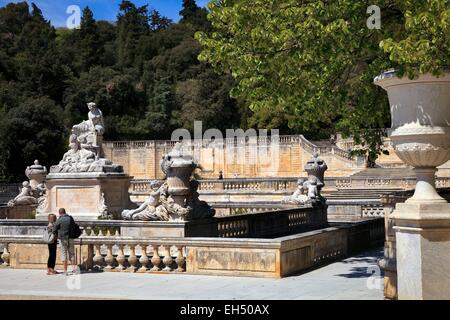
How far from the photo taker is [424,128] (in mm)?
7137

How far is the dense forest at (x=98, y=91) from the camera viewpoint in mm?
54969

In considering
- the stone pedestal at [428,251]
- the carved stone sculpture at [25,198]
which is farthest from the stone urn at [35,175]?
the stone pedestal at [428,251]

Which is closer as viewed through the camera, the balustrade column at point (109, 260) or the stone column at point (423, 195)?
the stone column at point (423, 195)

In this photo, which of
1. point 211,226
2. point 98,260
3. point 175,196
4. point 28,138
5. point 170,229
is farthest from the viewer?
point 28,138

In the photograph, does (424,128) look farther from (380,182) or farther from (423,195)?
(380,182)

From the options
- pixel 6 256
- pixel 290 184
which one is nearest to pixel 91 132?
pixel 6 256

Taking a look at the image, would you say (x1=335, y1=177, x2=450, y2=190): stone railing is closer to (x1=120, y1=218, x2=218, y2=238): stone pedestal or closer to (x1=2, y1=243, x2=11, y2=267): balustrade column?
(x1=120, y1=218, x2=218, y2=238): stone pedestal

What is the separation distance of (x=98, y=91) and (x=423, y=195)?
63.4 metres

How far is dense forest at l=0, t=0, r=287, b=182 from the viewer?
5497 centimetres

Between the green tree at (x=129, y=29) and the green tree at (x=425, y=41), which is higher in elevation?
the green tree at (x=129, y=29)

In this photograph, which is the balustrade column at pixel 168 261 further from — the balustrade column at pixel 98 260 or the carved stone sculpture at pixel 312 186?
the carved stone sculpture at pixel 312 186

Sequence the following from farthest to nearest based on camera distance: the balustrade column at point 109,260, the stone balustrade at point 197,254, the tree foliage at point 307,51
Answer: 1. the balustrade column at point 109,260
2. the stone balustrade at point 197,254
3. the tree foliage at point 307,51

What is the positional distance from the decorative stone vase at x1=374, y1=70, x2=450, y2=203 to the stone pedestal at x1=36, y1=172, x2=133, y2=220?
13.9 metres
